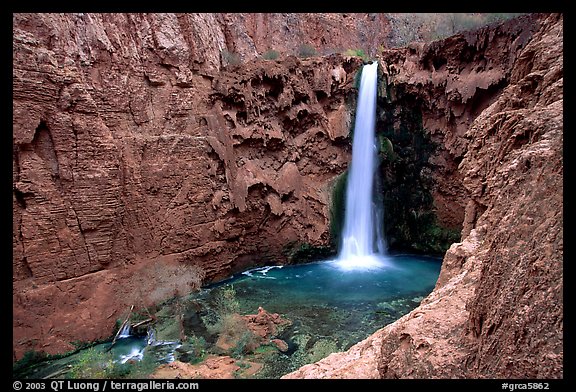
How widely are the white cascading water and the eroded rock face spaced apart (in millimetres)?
751

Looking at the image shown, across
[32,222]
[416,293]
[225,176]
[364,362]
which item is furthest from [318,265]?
[364,362]

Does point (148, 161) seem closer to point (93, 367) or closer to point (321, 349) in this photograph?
point (93, 367)

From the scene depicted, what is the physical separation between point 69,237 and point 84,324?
2453 millimetres

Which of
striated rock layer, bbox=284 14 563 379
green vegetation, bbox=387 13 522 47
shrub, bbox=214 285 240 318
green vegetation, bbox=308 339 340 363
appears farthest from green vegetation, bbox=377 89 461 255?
striated rock layer, bbox=284 14 563 379

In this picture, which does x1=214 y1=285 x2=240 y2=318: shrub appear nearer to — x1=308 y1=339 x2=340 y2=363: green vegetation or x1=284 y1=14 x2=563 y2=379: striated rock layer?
x1=308 y1=339 x2=340 y2=363: green vegetation

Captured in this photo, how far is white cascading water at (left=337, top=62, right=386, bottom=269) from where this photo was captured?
1652cm

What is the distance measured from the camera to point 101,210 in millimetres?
10383

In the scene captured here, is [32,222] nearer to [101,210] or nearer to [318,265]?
[101,210]

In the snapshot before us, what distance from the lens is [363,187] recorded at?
55.9ft

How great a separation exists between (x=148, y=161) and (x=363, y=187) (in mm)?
9943

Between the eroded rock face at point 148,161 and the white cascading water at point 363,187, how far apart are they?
2.47 feet

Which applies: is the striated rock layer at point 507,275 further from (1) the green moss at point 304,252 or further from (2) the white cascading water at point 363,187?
(2) the white cascading water at point 363,187

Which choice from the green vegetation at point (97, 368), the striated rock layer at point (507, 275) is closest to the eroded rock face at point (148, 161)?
the green vegetation at point (97, 368)

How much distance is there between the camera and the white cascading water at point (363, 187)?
16516 millimetres
